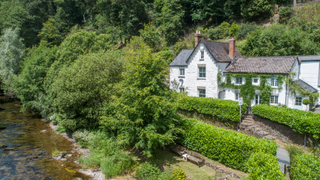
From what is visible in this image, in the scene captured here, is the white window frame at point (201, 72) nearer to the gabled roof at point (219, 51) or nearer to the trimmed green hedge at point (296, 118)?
the gabled roof at point (219, 51)

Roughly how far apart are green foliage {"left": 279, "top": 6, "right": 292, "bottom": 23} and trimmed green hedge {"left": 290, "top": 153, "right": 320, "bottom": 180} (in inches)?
1625

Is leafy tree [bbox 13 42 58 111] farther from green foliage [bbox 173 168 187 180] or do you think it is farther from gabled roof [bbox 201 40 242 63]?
green foliage [bbox 173 168 187 180]

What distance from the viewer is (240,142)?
1408cm

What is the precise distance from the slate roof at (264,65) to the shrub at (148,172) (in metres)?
17.9

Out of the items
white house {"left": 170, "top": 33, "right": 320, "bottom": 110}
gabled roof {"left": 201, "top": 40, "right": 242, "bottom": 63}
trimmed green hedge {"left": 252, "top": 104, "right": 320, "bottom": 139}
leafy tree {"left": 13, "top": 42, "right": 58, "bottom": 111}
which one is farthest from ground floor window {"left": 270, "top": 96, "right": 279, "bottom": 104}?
leafy tree {"left": 13, "top": 42, "right": 58, "bottom": 111}

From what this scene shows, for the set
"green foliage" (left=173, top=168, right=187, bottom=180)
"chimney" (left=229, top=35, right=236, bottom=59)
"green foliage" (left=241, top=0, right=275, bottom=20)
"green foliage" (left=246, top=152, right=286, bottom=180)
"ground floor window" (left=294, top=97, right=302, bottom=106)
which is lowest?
"green foliage" (left=173, top=168, right=187, bottom=180)

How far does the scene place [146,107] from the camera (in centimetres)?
1672

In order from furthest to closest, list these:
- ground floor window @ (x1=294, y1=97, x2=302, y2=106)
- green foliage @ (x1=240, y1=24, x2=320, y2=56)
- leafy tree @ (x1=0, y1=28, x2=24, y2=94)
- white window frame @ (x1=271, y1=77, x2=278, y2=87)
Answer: leafy tree @ (x1=0, y1=28, x2=24, y2=94) < green foliage @ (x1=240, y1=24, x2=320, y2=56) < white window frame @ (x1=271, y1=77, x2=278, y2=87) < ground floor window @ (x1=294, y1=97, x2=302, y2=106)

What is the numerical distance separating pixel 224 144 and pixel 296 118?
759 centimetres

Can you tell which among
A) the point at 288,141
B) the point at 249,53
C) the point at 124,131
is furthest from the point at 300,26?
the point at 124,131

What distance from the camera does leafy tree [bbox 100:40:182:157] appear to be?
15977 millimetres

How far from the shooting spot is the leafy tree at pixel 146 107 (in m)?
16.0

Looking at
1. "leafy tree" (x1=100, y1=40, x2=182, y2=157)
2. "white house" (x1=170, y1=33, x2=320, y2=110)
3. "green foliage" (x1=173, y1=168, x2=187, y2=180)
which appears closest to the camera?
"green foliage" (x1=173, y1=168, x2=187, y2=180)

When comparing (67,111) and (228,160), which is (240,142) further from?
(67,111)
